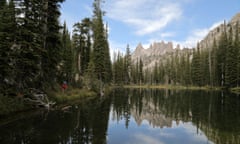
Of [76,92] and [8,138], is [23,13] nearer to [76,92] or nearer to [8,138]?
[8,138]

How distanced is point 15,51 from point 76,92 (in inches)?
548

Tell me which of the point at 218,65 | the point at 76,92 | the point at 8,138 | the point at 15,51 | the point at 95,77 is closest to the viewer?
the point at 8,138

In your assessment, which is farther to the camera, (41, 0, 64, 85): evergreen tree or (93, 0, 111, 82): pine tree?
(93, 0, 111, 82): pine tree

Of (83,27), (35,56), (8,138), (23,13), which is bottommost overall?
(8,138)

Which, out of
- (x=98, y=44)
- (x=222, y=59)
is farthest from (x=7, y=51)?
(x=222, y=59)

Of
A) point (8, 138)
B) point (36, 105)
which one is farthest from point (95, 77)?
point (8, 138)

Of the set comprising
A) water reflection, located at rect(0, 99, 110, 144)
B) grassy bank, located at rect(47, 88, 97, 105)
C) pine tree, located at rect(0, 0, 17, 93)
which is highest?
pine tree, located at rect(0, 0, 17, 93)

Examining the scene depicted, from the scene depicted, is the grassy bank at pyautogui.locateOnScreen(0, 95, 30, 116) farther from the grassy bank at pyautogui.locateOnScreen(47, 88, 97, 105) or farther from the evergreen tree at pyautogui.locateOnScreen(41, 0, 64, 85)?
the evergreen tree at pyautogui.locateOnScreen(41, 0, 64, 85)

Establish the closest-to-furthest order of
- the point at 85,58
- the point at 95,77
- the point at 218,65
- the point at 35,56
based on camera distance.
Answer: the point at 35,56
the point at 95,77
the point at 85,58
the point at 218,65

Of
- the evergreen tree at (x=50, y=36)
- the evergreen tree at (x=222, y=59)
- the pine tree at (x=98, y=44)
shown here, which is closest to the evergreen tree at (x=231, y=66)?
the evergreen tree at (x=222, y=59)

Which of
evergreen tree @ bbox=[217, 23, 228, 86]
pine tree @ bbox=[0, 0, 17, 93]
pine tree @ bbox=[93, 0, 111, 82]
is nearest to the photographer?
pine tree @ bbox=[0, 0, 17, 93]

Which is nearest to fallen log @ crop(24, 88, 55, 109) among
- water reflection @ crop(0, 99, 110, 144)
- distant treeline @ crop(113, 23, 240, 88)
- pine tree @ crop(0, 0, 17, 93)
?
pine tree @ crop(0, 0, 17, 93)

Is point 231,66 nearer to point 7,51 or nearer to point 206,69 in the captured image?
point 206,69

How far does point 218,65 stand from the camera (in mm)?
73562
